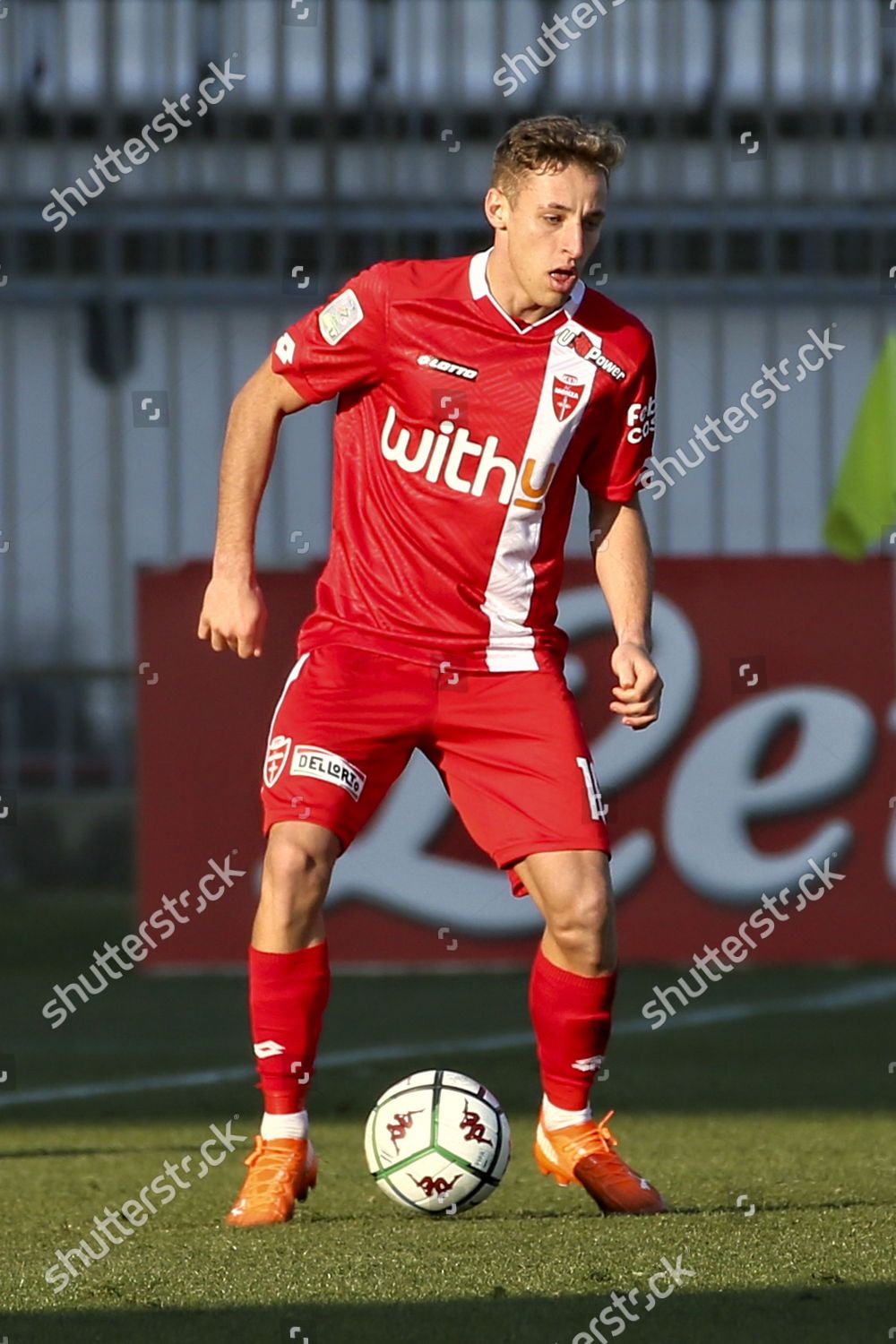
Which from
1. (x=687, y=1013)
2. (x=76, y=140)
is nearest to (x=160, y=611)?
(x=687, y=1013)

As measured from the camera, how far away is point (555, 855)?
370 cm

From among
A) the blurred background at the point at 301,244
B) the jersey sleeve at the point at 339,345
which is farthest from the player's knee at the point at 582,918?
the blurred background at the point at 301,244

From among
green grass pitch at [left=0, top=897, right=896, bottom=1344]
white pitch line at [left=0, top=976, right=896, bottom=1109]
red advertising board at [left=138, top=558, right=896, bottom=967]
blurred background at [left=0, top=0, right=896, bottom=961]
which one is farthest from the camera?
blurred background at [left=0, top=0, right=896, bottom=961]

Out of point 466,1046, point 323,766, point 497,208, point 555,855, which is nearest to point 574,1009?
point 555,855

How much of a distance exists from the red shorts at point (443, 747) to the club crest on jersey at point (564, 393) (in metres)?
0.44

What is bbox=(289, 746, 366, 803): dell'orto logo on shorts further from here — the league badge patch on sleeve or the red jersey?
the league badge patch on sleeve

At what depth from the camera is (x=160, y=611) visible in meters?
8.65

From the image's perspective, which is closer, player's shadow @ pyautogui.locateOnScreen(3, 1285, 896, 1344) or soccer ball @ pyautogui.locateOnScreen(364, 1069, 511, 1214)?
player's shadow @ pyautogui.locateOnScreen(3, 1285, 896, 1344)

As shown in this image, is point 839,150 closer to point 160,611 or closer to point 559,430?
point 160,611

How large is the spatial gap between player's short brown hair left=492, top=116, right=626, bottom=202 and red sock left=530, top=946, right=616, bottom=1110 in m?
1.30

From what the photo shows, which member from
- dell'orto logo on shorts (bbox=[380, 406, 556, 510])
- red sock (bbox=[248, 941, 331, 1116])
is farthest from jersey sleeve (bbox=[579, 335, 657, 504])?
red sock (bbox=[248, 941, 331, 1116])

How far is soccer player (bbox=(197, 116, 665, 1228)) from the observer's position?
3.67 m

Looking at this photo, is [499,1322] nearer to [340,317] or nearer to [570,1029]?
[570,1029]

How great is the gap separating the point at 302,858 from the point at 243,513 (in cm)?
59
